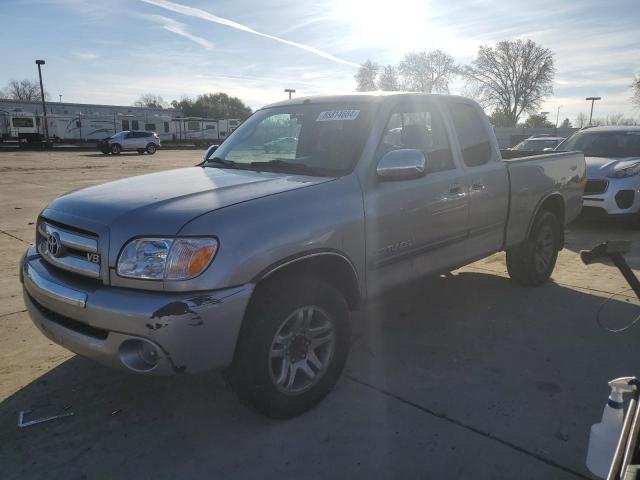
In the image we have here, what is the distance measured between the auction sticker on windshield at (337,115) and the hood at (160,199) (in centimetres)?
65

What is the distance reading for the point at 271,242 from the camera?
8.63 feet

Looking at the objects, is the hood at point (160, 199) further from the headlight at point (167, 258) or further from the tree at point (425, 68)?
the tree at point (425, 68)

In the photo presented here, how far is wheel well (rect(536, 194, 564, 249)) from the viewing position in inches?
207

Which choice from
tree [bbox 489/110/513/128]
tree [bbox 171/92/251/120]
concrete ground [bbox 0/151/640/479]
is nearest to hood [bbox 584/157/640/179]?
concrete ground [bbox 0/151/640/479]

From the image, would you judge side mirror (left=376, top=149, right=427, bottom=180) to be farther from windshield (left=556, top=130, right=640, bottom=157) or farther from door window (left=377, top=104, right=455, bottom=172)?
windshield (left=556, top=130, right=640, bottom=157)

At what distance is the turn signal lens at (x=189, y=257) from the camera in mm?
2443

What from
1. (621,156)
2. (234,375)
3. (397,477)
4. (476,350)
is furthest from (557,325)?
(621,156)

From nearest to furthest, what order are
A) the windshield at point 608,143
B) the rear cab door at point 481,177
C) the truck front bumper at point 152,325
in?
the truck front bumper at point 152,325 → the rear cab door at point 481,177 → the windshield at point 608,143

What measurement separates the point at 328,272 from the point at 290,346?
1.69ft

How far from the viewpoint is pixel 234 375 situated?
2693mm

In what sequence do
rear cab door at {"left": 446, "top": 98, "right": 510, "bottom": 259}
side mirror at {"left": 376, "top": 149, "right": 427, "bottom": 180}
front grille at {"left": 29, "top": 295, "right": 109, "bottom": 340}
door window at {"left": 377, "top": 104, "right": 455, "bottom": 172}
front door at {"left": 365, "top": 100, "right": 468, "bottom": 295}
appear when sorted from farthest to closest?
1. rear cab door at {"left": 446, "top": 98, "right": 510, "bottom": 259}
2. door window at {"left": 377, "top": 104, "right": 455, "bottom": 172}
3. front door at {"left": 365, "top": 100, "right": 468, "bottom": 295}
4. side mirror at {"left": 376, "top": 149, "right": 427, "bottom": 180}
5. front grille at {"left": 29, "top": 295, "right": 109, "bottom": 340}

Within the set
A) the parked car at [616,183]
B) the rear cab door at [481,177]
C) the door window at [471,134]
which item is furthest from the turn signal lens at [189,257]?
the parked car at [616,183]

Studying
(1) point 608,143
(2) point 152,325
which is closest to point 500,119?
(1) point 608,143

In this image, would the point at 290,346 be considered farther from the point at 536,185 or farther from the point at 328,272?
the point at 536,185
